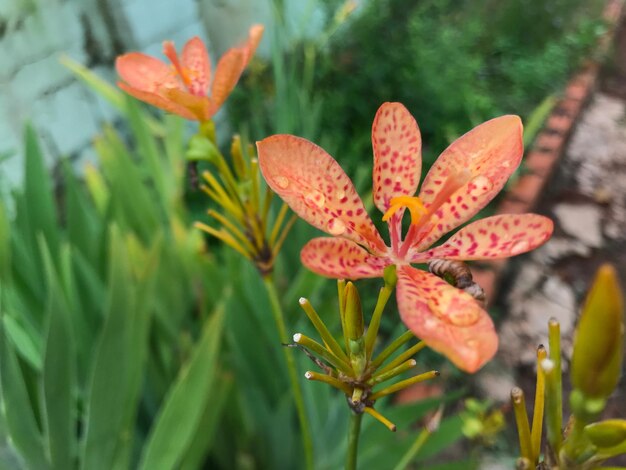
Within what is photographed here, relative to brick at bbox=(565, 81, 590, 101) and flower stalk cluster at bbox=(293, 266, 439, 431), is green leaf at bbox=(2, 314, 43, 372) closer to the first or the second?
flower stalk cluster at bbox=(293, 266, 439, 431)

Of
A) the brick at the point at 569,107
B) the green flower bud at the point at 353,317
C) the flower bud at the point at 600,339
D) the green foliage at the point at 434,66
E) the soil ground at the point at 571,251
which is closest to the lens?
the flower bud at the point at 600,339

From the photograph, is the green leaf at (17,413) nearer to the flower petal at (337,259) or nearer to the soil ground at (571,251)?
the flower petal at (337,259)

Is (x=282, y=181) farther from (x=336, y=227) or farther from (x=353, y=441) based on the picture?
(x=353, y=441)

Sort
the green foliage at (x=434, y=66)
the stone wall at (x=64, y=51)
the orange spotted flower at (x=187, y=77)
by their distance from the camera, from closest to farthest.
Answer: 1. the orange spotted flower at (x=187, y=77)
2. the stone wall at (x=64, y=51)
3. the green foliage at (x=434, y=66)

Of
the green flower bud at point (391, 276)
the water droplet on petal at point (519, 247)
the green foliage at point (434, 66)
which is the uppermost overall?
the green flower bud at point (391, 276)

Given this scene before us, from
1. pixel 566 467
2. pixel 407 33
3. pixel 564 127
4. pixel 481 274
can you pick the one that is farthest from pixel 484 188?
pixel 564 127

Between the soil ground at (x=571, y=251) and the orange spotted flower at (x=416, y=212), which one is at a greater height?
the orange spotted flower at (x=416, y=212)

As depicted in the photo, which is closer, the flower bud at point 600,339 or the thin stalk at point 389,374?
the flower bud at point 600,339

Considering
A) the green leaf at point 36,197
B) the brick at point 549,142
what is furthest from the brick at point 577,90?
the green leaf at point 36,197
